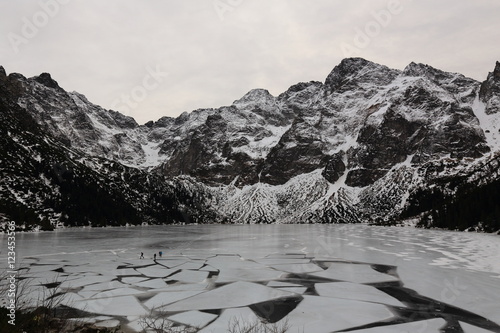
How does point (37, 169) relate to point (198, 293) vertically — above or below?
above

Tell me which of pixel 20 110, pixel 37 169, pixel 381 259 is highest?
pixel 20 110

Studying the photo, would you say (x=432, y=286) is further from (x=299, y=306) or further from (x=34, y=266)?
(x=34, y=266)

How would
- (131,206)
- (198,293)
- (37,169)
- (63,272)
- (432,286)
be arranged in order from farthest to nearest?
1. (131,206)
2. (37,169)
3. (63,272)
4. (432,286)
5. (198,293)

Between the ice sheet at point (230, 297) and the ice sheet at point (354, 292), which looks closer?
the ice sheet at point (230, 297)

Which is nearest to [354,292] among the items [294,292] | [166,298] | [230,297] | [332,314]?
[294,292]

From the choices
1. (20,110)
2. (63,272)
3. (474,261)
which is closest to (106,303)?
(63,272)

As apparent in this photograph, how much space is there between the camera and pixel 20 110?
177 metres

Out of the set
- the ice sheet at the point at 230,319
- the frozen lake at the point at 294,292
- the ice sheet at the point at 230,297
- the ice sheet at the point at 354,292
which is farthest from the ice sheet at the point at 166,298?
the ice sheet at the point at 354,292

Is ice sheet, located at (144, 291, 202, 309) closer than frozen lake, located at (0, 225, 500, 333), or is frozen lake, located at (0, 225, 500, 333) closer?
frozen lake, located at (0, 225, 500, 333)

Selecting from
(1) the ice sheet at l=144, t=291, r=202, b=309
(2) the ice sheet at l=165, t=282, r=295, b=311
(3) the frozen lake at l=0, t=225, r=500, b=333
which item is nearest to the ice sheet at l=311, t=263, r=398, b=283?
(3) the frozen lake at l=0, t=225, r=500, b=333

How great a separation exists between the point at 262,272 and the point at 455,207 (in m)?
104

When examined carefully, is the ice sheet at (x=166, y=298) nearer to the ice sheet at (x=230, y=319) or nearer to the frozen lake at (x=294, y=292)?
the frozen lake at (x=294, y=292)

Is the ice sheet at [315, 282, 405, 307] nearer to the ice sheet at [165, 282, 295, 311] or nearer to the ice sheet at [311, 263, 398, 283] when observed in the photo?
the ice sheet at [311, 263, 398, 283]

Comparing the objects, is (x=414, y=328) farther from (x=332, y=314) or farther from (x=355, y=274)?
(x=355, y=274)
